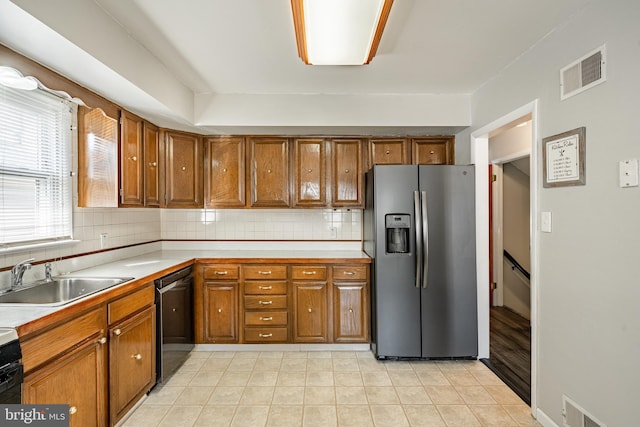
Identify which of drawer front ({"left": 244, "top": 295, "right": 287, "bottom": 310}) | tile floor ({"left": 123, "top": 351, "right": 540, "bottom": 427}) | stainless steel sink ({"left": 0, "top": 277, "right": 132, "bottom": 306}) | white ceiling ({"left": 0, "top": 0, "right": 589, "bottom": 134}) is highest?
white ceiling ({"left": 0, "top": 0, "right": 589, "bottom": 134})

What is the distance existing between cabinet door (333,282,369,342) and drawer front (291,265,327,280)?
181mm

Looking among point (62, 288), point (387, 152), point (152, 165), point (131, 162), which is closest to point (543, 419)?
point (387, 152)

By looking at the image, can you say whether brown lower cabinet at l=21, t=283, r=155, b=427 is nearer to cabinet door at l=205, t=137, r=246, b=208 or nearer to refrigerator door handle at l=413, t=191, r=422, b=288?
cabinet door at l=205, t=137, r=246, b=208

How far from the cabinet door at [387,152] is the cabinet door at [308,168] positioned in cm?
53

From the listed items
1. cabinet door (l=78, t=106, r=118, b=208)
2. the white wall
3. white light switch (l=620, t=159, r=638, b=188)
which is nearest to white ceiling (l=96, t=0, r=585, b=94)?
the white wall

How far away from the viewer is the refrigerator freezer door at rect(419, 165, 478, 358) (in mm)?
2791

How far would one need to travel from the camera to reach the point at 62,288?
2.07 m

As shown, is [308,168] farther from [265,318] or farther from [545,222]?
[545,222]

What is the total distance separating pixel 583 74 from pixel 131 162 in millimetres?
3197

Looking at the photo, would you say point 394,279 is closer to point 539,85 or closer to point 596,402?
point 596,402

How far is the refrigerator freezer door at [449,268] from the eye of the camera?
2.79 metres

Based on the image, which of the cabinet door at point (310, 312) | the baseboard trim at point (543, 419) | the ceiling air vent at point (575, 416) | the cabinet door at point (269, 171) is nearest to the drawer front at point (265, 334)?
the cabinet door at point (310, 312)

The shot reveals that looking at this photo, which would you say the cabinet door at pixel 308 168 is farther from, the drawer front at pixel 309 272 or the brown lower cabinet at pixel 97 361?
the brown lower cabinet at pixel 97 361

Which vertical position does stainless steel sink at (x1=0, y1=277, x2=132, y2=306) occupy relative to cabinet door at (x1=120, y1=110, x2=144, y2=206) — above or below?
below
